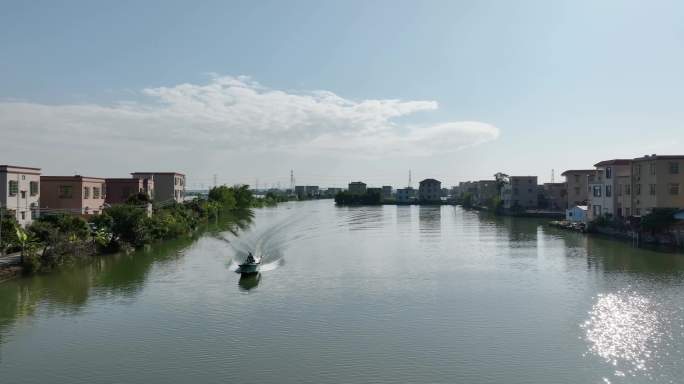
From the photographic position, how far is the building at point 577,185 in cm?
6119

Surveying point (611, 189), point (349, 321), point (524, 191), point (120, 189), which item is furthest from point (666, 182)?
point (120, 189)

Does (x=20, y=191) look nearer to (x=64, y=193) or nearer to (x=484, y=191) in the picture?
(x=64, y=193)

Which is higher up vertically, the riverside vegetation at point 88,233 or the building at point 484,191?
the building at point 484,191

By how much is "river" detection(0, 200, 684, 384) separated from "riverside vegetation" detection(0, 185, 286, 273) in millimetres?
1209

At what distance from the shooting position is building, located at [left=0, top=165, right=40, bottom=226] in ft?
92.7

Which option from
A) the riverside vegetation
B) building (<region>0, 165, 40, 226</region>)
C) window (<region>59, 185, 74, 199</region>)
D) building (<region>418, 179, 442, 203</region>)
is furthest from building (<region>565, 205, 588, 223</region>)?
building (<region>418, 179, 442, 203</region>)

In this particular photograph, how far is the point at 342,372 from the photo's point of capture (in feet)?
41.7

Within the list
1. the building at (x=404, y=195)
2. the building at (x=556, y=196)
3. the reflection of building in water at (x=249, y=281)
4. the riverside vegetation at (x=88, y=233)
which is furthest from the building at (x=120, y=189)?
the building at (x=404, y=195)

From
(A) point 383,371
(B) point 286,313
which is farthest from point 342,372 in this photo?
(B) point 286,313

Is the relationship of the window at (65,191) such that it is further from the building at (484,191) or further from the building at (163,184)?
the building at (484,191)

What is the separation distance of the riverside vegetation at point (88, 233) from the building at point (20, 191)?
4.30 ft

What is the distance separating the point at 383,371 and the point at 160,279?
46.9ft

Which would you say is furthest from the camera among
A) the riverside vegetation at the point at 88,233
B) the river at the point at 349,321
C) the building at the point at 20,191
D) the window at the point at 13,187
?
the window at the point at 13,187

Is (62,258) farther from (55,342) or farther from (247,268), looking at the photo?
(55,342)
